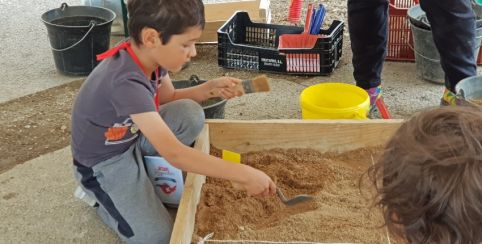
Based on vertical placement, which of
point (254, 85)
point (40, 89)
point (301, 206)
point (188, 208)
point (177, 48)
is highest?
point (177, 48)

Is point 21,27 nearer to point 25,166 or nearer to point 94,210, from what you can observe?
point 25,166

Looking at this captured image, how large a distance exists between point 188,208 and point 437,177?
878mm

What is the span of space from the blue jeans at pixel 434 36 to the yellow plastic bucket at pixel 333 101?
0.28m

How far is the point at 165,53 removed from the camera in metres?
1.71

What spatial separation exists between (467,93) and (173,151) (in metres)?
1.28

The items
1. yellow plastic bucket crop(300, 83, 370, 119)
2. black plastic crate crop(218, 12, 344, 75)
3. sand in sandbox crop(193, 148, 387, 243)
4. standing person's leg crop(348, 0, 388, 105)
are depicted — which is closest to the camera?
sand in sandbox crop(193, 148, 387, 243)

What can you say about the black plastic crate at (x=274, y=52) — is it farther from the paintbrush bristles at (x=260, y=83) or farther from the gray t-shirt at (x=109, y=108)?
the gray t-shirt at (x=109, y=108)

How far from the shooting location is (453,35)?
93.3 inches

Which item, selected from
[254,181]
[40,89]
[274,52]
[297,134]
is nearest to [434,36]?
[297,134]

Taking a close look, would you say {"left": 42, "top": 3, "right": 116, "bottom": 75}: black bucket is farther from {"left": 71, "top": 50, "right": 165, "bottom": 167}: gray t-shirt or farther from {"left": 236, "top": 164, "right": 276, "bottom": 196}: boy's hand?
{"left": 236, "top": 164, "right": 276, "bottom": 196}: boy's hand

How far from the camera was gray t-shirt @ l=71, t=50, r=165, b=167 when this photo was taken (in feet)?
5.45

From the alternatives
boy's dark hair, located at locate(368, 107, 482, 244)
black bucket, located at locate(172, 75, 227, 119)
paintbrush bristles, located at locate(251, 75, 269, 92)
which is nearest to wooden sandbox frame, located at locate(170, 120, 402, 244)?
black bucket, located at locate(172, 75, 227, 119)

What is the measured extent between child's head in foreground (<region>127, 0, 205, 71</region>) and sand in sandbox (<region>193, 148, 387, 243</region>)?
19.8 inches

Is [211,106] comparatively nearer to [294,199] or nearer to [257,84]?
[257,84]
